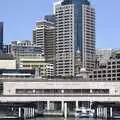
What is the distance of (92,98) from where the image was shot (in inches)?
4899

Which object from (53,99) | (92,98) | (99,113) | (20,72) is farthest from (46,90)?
(20,72)

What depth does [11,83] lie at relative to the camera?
13100 centimetres

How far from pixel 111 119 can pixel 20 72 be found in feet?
353

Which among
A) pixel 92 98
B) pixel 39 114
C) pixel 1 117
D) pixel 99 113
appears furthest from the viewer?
pixel 92 98

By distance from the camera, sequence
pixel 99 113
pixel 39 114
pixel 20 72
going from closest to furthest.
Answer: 1. pixel 99 113
2. pixel 39 114
3. pixel 20 72

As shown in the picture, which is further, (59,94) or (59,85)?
(59,85)

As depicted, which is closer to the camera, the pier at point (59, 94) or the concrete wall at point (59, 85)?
the pier at point (59, 94)

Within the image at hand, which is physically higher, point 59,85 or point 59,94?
point 59,85

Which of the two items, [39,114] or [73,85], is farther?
[73,85]

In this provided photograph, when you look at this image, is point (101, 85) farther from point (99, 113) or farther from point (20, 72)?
point (20, 72)

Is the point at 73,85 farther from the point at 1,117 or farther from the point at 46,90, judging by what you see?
the point at 1,117

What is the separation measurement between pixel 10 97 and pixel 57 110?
13.0 meters

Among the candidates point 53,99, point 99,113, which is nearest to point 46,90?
point 53,99

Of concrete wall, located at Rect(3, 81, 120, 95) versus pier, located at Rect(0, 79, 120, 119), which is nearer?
pier, located at Rect(0, 79, 120, 119)
